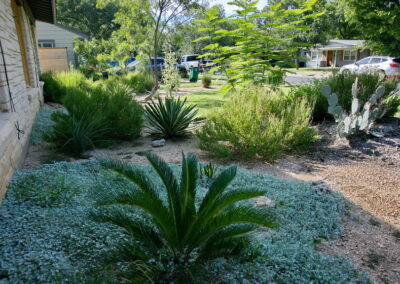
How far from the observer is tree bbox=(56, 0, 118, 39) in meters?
36.3

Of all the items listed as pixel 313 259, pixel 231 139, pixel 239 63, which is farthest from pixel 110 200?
pixel 239 63

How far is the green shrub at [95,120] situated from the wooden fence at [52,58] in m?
11.0

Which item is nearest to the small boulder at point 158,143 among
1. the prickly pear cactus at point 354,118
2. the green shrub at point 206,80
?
the prickly pear cactus at point 354,118

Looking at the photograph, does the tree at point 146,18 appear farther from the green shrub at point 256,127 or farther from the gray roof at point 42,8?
the green shrub at point 256,127

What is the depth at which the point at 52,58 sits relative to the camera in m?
15.6

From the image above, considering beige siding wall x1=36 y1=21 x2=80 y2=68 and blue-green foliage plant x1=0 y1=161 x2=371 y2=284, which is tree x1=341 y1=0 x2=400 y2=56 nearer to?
blue-green foliage plant x1=0 y1=161 x2=371 y2=284

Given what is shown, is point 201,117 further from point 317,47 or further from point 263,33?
point 317,47

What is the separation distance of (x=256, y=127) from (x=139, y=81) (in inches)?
434

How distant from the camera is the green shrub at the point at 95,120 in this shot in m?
5.06

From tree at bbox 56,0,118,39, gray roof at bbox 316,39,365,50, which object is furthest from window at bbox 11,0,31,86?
gray roof at bbox 316,39,365,50

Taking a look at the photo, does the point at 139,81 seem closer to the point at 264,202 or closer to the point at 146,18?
the point at 146,18

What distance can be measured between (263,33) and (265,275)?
19.7 feet

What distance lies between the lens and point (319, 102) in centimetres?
729

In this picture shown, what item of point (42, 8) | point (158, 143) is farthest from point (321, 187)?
point (42, 8)
